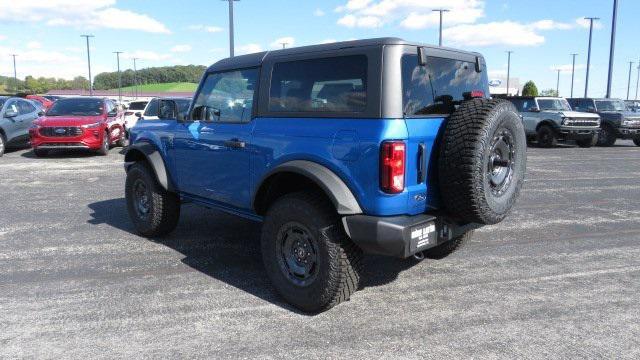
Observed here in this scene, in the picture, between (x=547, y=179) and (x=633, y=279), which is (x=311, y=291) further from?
(x=547, y=179)

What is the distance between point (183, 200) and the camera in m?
5.52

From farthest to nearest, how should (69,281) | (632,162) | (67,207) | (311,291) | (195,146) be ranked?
1. (632,162)
2. (67,207)
3. (195,146)
4. (69,281)
5. (311,291)

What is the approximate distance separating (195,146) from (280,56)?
1.39 metres

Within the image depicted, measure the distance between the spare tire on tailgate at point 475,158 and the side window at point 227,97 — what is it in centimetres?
183

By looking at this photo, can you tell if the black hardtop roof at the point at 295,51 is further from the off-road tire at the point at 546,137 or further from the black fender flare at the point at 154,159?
the off-road tire at the point at 546,137

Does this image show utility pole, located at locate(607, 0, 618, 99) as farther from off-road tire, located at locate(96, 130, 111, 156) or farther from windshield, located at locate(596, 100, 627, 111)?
off-road tire, located at locate(96, 130, 111, 156)

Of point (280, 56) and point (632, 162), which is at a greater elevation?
point (280, 56)

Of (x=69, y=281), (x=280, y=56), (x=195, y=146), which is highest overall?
(x=280, y=56)

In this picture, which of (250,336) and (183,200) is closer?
(250,336)

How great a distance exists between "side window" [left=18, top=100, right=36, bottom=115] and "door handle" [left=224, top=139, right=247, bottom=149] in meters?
13.3

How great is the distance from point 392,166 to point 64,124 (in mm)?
12342

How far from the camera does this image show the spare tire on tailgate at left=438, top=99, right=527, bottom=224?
3.44m

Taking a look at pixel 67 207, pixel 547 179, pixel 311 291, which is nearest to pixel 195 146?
pixel 311 291

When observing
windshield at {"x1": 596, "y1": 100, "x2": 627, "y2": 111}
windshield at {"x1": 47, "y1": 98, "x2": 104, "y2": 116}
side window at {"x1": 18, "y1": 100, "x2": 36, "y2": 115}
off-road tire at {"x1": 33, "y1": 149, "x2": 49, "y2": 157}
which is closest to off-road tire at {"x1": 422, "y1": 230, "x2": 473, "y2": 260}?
windshield at {"x1": 47, "y1": 98, "x2": 104, "y2": 116}
